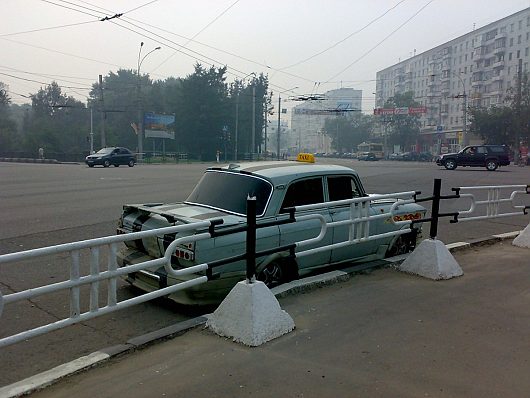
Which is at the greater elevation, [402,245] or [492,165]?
[492,165]

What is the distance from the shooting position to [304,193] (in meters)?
6.08

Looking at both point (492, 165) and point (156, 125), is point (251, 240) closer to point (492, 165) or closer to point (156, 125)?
point (492, 165)

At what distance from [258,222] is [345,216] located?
1400 mm

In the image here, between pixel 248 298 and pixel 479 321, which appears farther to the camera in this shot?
pixel 479 321

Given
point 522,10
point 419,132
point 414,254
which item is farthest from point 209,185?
point 419,132

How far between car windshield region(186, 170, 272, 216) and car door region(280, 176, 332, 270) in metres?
0.27

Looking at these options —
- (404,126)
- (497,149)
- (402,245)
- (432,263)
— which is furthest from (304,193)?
(404,126)

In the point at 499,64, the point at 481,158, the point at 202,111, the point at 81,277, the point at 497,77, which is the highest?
the point at 499,64

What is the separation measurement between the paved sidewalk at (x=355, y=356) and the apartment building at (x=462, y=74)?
3053 inches

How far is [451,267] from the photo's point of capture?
6.13 metres

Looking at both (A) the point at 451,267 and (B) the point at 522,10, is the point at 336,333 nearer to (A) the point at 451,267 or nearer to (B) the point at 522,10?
(A) the point at 451,267

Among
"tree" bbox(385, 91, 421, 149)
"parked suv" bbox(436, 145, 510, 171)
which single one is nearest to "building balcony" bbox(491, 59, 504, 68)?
"tree" bbox(385, 91, 421, 149)

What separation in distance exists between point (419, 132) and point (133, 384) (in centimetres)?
10984

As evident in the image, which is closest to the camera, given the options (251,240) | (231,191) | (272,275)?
(251,240)
